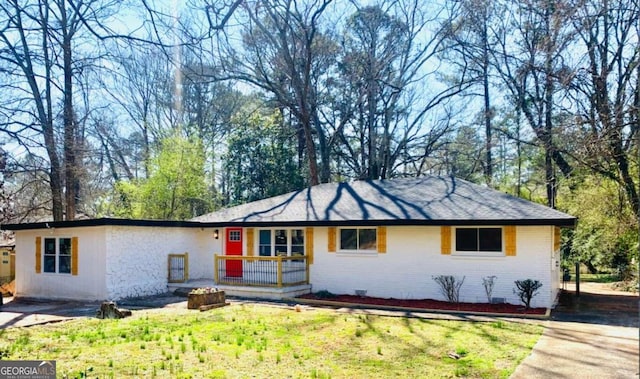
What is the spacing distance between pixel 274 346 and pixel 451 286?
6.49 metres

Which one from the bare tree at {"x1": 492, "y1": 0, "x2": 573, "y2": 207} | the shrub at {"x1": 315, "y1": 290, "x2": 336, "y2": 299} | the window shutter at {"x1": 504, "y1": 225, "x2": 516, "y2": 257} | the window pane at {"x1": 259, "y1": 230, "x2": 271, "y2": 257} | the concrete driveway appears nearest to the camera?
the concrete driveway

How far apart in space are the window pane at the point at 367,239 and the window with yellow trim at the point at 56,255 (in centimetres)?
896

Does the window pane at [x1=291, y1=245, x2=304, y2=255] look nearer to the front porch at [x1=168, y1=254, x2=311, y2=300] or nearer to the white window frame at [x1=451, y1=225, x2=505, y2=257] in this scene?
the front porch at [x1=168, y1=254, x2=311, y2=300]

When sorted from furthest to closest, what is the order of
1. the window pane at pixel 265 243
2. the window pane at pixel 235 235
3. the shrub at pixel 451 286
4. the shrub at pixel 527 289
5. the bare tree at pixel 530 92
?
the bare tree at pixel 530 92 → the window pane at pixel 235 235 → the window pane at pixel 265 243 → the shrub at pixel 451 286 → the shrub at pixel 527 289

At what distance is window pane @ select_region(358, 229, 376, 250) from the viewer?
46.5ft

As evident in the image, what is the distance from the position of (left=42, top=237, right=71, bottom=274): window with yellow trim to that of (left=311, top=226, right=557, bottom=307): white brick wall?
7620 mm

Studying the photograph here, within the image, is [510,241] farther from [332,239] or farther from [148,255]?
[148,255]

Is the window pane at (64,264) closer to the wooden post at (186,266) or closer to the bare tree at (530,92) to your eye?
the wooden post at (186,266)

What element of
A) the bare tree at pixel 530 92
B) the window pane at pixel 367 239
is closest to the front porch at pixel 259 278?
the window pane at pixel 367 239

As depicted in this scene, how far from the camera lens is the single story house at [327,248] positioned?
12391 millimetres

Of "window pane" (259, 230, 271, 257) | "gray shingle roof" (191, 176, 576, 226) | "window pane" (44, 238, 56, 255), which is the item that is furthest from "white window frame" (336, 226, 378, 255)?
"window pane" (44, 238, 56, 255)

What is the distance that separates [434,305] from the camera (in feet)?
40.4

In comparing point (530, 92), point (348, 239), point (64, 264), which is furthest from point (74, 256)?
point (530, 92)

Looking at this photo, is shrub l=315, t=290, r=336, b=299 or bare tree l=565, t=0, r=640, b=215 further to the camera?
shrub l=315, t=290, r=336, b=299
